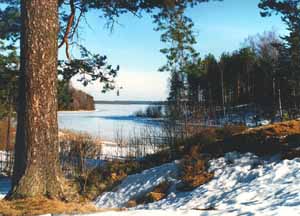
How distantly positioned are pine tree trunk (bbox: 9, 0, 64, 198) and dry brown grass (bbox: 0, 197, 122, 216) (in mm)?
207

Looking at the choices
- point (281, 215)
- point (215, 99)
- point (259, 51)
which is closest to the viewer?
point (281, 215)

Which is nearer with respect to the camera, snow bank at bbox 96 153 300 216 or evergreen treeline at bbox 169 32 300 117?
snow bank at bbox 96 153 300 216

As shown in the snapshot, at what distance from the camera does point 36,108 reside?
240 inches

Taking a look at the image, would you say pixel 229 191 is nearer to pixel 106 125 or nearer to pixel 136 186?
pixel 136 186

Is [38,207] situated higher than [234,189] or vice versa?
[38,207]

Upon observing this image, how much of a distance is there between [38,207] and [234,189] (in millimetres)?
3637

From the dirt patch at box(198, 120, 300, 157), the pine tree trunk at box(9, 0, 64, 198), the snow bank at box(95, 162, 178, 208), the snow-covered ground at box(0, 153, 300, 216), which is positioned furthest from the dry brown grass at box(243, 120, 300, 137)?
the pine tree trunk at box(9, 0, 64, 198)

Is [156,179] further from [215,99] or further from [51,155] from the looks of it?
[215,99]

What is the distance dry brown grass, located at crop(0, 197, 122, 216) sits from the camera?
5418 mm

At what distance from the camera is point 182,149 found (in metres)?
12.4

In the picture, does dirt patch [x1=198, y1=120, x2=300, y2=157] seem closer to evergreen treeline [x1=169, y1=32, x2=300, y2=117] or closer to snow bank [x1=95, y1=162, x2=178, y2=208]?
snow bank [x1=95, y1=162, x2=178, y2=208]

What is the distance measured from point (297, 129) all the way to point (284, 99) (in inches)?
1104

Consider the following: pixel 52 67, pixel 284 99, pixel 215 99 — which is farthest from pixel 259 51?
pixel 52 67

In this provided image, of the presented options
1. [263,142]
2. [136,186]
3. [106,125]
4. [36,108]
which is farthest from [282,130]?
[106,125]
